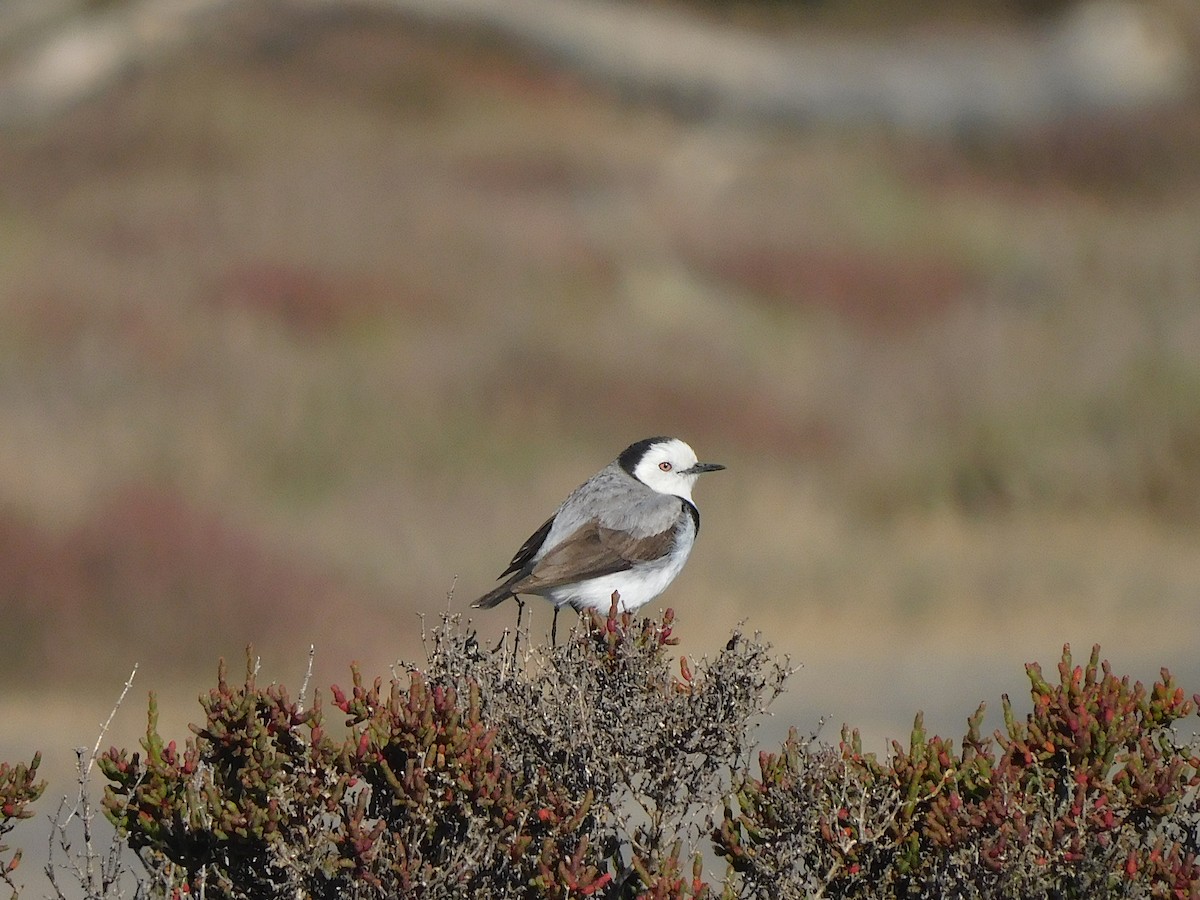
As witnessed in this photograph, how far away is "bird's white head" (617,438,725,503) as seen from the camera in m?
7.68

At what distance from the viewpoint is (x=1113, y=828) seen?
4738mm

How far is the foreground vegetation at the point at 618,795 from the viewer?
4648 mm

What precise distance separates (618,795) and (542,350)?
15933 mm

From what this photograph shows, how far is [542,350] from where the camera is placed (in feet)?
68.2

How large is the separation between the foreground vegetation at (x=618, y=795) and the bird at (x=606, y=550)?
5.24 feet

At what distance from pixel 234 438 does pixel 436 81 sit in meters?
19.0

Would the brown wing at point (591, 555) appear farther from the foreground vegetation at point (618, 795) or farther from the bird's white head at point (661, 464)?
the foreground vegetation at point (618, 795)

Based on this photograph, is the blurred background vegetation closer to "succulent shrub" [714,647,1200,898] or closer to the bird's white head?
the bird's white head

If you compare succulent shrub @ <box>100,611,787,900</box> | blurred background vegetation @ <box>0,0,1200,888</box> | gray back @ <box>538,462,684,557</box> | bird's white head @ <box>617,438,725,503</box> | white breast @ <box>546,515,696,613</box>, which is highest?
blurred background vegetation @ <box>0,0,1200,888</box>

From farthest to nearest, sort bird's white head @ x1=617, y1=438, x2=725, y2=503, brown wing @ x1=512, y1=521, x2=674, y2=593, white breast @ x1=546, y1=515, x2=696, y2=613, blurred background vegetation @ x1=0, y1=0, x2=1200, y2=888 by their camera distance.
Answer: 1. blurred background vegetation @ x1=0, y1=0, x2=1200, y2=888
2. bird's white head @ x1=617, y1=438, x2=725, y2=503
3. white breast @ x1=546, y1=515, x2=696, y2=613
4. brown wing @ x1=512, y1=521, x2=674, y2=593

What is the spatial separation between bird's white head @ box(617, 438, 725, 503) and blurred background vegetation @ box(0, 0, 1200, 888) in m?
0.88

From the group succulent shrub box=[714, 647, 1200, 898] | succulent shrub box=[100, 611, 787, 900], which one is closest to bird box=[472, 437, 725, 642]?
succulent shrub box=[100, 611, 787, 900]

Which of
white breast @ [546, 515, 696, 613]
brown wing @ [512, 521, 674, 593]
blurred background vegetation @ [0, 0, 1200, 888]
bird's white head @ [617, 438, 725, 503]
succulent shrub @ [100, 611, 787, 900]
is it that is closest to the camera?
succulent shrub @ [100, 611, 787, 900]

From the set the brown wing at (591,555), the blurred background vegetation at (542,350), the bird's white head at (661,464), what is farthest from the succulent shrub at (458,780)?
the bird's white head at (661,464)
